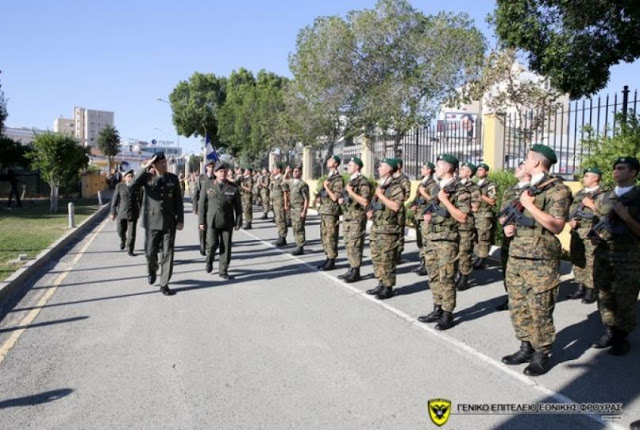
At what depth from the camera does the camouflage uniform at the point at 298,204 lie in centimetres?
1245

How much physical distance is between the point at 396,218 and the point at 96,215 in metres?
17.3

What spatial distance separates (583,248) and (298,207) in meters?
6.85

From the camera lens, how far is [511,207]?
518 centimetres

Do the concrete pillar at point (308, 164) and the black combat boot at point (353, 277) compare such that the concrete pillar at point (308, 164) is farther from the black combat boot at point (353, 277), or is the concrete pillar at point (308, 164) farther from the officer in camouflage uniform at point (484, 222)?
the black combat boot at point (353, 277)

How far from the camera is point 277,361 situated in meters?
5.26

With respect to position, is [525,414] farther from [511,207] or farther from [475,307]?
[475,307]

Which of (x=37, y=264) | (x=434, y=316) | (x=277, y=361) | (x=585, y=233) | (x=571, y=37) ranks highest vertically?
(x=571, y=37)

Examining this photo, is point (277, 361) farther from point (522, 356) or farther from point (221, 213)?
point (221, 213)

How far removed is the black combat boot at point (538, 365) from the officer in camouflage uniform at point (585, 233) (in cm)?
284

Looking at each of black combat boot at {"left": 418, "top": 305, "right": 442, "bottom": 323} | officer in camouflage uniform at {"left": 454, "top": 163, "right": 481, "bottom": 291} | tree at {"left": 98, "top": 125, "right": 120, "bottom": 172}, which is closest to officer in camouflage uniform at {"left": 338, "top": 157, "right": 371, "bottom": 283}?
officer in camouflage uniform at {"left": 454, "top": 163, "right": 481, "bottom": 291}

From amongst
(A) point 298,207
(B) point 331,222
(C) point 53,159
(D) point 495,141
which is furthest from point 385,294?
(C) point 53,159

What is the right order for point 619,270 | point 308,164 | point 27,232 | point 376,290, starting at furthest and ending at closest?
point 308,164, point 27,232, point 376,290, point 619,270

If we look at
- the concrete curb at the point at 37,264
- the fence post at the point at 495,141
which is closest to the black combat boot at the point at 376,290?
the concrete curb at the point at 37,264

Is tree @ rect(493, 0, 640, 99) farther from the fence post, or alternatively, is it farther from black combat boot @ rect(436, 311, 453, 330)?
black combat boot @ rect(436, 311, 453, 330)
